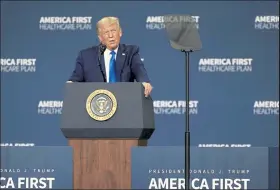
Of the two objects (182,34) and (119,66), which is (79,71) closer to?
(119,66)

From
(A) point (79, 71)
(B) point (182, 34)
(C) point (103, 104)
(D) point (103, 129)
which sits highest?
(B) point (182, 34)

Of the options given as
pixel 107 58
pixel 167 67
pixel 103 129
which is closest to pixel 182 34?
pixel 107 58

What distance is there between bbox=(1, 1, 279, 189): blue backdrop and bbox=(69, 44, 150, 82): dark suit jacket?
366 cm

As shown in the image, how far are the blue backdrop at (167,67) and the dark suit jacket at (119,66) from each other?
3663 millimetres

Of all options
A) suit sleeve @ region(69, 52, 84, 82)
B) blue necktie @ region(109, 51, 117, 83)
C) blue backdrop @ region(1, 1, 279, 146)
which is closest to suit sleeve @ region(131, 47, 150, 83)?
blue necktie @ region(109, 51, 117, 83)

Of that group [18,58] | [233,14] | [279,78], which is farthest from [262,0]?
[18,58]

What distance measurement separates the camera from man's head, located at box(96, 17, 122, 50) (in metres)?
4.72

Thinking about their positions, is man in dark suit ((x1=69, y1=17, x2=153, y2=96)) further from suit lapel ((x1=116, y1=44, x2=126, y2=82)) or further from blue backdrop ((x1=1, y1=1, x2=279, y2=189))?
blue backdrop ((x1=1, y1=1, x2=279, y2=189))

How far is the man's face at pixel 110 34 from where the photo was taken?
15.5 ft

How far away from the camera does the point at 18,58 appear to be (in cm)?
869

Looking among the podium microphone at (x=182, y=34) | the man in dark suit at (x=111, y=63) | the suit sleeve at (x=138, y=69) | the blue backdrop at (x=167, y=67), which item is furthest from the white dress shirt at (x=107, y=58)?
the blue backdrop at (x=167, y=67)

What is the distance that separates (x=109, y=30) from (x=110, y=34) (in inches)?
1.2

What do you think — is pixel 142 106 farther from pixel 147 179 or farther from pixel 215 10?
pixel 215 10

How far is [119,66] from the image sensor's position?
15.9 feet
